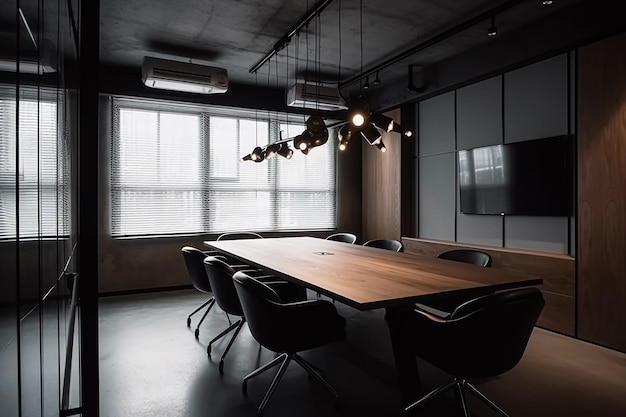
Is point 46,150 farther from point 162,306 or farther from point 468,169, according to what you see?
point 468,169

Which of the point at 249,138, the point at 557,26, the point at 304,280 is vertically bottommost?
the point at 304,280

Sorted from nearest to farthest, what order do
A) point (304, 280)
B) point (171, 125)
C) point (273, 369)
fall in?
1. point (304, 280)
2. point (273, 369)
3. point (171, 125)

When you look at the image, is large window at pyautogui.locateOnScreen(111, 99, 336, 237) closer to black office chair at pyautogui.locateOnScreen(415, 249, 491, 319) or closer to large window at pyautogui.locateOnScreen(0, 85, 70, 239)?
black office chair at pyautogui.locateOnScreen(415, 249, 491, 319)

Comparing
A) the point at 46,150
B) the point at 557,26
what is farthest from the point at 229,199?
the point at 46,150

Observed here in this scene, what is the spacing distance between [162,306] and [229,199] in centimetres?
211

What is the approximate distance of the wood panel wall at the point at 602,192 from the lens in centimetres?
353

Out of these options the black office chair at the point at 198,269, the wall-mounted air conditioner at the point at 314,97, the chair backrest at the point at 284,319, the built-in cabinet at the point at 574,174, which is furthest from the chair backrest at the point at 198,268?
the built-in cabinet at the point at 574,174

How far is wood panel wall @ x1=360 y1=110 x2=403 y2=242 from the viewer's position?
254 inches

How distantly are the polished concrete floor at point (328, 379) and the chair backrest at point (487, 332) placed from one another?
1.78 feet

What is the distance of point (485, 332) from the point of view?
204cm

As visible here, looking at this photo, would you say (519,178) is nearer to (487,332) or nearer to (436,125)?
(436,125)

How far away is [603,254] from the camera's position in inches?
144

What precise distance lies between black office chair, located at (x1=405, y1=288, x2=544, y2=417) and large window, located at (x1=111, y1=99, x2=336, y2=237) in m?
4.86

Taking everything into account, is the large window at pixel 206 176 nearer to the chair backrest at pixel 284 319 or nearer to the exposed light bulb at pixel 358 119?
the exposed light bulb at pixel 358 119
